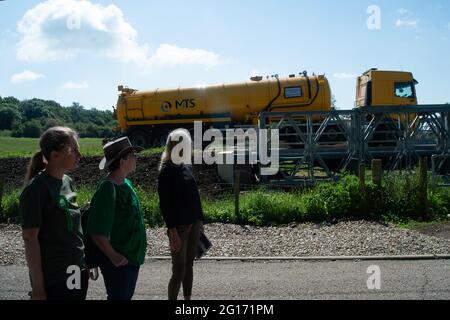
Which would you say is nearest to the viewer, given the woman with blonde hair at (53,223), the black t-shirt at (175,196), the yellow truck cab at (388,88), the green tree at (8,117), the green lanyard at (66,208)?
the woman with blonde hair at (53,223)

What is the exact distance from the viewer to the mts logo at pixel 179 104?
23.8m

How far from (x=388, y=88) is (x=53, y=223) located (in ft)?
65.9

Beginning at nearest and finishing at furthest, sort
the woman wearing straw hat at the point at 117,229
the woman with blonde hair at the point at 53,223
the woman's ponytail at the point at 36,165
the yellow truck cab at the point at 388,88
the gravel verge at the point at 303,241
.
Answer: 1. the woman with blonde hair at the point at 53,223
2. the woman's ponytail at the point at 36,165
3. the woman wearing straw hat at the point at 117,229
4. the gravel verge at the point at 303,241
5. the yellow truck cab at the point at 388,88

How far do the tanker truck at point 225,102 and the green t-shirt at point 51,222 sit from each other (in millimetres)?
19692

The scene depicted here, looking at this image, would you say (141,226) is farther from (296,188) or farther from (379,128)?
(379,128)

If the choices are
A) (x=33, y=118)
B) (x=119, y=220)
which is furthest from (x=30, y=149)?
(x=33, y=118)

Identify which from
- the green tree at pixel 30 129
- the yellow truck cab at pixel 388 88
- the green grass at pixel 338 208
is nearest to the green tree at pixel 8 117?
the green tree at pixel 30 129

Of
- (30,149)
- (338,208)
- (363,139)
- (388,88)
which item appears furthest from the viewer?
(30,149)

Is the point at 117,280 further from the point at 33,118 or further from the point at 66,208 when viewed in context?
the point at 33,118

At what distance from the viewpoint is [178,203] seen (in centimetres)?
434

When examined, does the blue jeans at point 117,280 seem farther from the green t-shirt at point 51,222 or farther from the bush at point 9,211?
the bush at point 9,211

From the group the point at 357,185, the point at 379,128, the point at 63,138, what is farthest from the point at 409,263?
the point at 379,128
